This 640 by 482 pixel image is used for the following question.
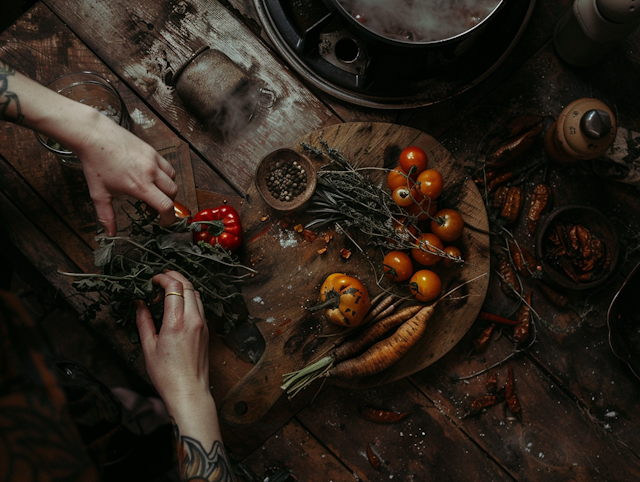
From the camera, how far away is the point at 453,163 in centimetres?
166

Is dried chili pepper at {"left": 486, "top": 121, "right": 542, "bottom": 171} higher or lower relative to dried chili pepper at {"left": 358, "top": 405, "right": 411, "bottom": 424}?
higher

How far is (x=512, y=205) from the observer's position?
1729mm

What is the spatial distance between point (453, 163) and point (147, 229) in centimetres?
117

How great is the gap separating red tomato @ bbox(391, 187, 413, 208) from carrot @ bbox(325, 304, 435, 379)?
1.26ft

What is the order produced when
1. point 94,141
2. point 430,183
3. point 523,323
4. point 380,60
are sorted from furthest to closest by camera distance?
1. point 523,323
2. point 380,60
3. point 430,183
4. point 94,141

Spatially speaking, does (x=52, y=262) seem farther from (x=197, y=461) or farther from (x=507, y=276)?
(x=507, y=276)

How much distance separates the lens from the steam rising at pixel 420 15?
155 centimetres

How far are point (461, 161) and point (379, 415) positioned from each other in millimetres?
1062

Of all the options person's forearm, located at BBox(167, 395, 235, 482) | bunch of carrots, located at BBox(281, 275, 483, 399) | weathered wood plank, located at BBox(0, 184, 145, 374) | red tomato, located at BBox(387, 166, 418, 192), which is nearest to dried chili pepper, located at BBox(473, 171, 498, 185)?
red tomato, located at BBox(387, 166, 418, 192)

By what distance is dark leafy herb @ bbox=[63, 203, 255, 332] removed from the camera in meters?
1.41

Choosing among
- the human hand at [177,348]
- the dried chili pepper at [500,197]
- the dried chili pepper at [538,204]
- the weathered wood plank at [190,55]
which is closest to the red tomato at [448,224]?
the dried chili pepper at [500,197]

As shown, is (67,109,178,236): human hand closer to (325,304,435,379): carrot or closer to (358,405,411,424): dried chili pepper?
(325,304,435,379): carrot

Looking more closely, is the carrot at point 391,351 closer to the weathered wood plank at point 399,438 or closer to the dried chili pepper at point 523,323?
the weathered wood plank at point 399,438

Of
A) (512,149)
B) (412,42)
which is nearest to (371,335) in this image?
(512,149)
